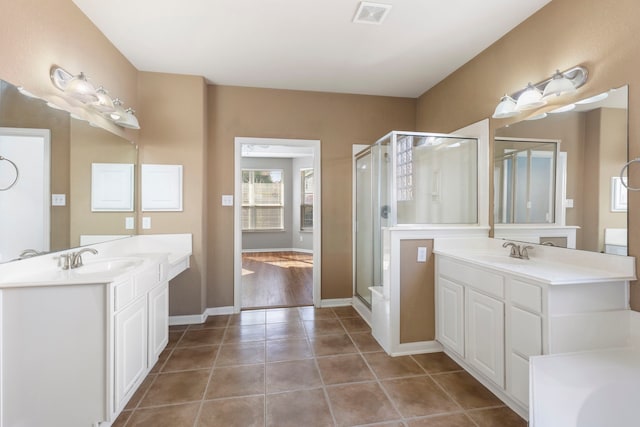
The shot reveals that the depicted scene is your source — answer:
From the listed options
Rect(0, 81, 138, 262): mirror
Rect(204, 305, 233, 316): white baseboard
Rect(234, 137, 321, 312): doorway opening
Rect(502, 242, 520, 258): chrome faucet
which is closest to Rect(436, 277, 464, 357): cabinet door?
Rect(502, 242, 520, 258): chrome faucet

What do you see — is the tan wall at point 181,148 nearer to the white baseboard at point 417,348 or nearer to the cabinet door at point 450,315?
the white baseboard at point 417,348

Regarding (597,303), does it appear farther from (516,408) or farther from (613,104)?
(613,104)

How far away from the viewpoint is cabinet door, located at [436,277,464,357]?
2.25 meters

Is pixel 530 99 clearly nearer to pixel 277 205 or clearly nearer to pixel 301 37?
pixel 301 37

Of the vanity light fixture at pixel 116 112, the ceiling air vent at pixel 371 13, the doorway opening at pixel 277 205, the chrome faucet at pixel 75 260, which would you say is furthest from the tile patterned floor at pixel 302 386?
the doorway opening at pixel 277 205

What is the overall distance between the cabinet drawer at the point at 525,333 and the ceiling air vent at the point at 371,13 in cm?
227

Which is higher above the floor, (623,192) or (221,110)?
(221,110)

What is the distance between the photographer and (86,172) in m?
2.18

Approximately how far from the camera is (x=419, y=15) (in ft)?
7.10

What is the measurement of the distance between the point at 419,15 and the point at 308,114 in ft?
5.66

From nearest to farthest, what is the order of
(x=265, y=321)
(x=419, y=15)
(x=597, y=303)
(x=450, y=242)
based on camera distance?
(x=597, y=303), (x=419, y=15), (x=450, y=242), (x=265, y=321)

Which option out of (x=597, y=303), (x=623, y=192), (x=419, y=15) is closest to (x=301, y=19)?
(x=419, y=15)

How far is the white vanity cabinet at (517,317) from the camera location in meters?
1.54

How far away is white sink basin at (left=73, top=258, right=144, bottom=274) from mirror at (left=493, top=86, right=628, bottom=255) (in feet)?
9.70
